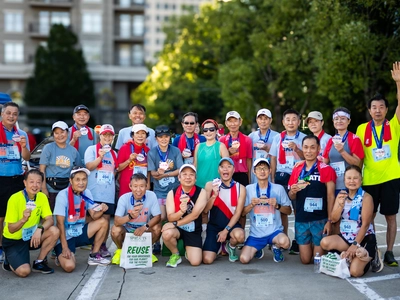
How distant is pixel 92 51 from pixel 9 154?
4064cm

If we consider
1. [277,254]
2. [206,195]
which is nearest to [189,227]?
[206,195]

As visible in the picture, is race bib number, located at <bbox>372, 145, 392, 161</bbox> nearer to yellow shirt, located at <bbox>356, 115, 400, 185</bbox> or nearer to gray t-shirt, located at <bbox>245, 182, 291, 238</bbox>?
yellow shirt, located at <bbox>356, 115, 400, 185</bbox>

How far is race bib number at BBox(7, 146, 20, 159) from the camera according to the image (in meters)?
7.36

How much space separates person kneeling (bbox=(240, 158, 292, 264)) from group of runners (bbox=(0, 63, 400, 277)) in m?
0.01

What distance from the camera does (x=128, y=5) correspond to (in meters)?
47.3

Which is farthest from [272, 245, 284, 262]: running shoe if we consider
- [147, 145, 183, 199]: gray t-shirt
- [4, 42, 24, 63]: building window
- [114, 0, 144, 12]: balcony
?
[4, 42, 24, 63]: building window

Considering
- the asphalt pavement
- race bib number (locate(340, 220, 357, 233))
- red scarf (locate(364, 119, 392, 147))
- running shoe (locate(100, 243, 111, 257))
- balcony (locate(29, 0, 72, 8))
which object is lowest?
the asphalt pavement

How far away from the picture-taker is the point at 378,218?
11.0 m

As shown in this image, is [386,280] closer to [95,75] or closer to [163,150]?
[163,150]

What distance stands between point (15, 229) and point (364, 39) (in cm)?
1124

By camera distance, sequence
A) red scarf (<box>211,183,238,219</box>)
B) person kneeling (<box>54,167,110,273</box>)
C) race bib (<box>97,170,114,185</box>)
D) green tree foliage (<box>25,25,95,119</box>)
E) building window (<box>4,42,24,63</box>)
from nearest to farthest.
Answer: person kneeling (<box>54,167,110,273</box>) → red scarf (<box>211,183,238,219</box>) → race bib (<box>97,170,114,185</box>) → green tree foliage (<box>25,25,95,119</box>) → building window (<box>4,42,24,63</box>)

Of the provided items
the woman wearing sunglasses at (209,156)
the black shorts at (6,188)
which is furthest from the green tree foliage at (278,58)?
the black shorts at (6,188)

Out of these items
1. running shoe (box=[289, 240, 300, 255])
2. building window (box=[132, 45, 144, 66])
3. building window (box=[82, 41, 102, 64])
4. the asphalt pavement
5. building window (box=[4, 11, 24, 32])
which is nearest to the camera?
the asphalt pavement

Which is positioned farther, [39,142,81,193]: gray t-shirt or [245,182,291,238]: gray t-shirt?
[39,142,81,193]: gray t-shirt
